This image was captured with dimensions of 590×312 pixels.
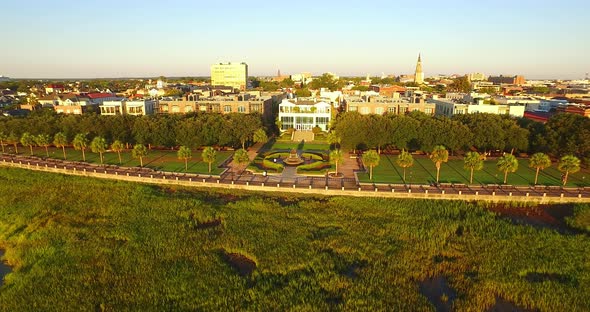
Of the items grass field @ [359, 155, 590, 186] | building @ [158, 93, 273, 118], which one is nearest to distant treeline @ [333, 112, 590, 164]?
grass field @ [359, 155, 590, 186]

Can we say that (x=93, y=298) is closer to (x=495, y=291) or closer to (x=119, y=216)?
(x=119, y=216)

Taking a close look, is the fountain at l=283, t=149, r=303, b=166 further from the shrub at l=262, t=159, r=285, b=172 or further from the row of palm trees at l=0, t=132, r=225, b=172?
the row of palm trees at l=0, t=132, r=225, b=172

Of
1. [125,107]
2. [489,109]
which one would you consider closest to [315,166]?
[489,109]

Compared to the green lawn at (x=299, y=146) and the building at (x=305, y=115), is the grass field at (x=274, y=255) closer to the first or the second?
the green lawn at (x=299, y=146)

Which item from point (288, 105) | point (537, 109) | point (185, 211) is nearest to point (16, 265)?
point (185, 211)

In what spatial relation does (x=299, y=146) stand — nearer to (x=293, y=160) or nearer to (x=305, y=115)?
(x=305, y=115)

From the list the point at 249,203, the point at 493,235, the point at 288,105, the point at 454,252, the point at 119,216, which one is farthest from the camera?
the point at 288,105
